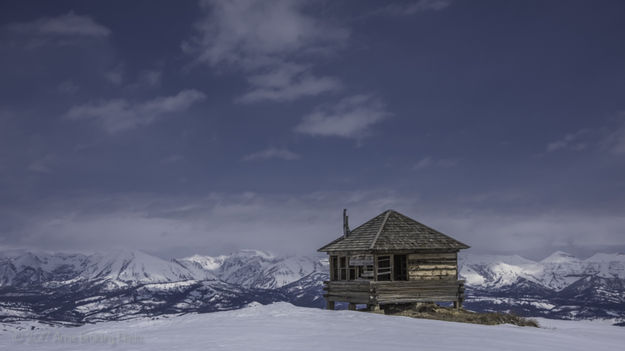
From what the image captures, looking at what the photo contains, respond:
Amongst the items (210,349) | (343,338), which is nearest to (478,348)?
(343,338)

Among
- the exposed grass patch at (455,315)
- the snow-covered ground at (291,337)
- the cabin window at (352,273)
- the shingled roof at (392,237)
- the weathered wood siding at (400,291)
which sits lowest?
the exposed grass patch at (455,315)

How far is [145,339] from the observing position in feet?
66.8

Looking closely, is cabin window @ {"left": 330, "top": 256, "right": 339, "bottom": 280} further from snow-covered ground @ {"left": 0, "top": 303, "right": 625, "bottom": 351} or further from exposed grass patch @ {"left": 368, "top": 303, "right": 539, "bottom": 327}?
snow-covered ground @ {"left": 0, "top": 303, "right": 625, "bottom": 351}

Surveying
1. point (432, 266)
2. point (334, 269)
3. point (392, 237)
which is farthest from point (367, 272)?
point (432, 266)

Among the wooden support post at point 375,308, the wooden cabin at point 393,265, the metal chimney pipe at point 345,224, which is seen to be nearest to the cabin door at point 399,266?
the wooden cabin at point 393,265

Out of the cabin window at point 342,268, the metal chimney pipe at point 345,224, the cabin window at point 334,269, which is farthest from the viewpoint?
the metal chimney pipe at point 345,224

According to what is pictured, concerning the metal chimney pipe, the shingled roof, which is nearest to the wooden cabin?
the shingled roof

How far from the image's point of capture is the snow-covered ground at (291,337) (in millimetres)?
18344

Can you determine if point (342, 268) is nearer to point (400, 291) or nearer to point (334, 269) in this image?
point (334, 269)

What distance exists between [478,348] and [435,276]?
19.7 m

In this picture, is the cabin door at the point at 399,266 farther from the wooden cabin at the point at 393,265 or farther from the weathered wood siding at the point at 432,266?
the weathered wood siding at the point at 432,266

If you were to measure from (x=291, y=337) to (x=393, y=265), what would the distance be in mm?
18682

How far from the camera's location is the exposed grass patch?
103ft

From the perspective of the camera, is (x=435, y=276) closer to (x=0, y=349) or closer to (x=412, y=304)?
(x=412, y=304)
